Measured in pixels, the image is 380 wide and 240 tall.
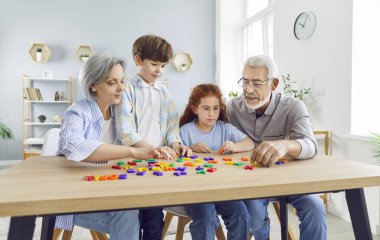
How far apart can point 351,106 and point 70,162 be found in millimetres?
2454

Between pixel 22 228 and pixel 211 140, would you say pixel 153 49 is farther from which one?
pixel 22 228

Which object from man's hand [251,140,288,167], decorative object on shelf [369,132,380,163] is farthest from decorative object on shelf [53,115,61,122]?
man's hand [251,140,288,167]

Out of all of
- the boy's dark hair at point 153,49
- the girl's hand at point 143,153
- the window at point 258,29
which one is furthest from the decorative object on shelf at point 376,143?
the window at point 258,29

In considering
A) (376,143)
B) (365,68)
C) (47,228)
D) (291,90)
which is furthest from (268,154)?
(291,90)

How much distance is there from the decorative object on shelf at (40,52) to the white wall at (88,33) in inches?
4.4

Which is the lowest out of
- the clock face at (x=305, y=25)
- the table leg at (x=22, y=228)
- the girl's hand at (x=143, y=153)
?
the table leg at (x=22, y=228)

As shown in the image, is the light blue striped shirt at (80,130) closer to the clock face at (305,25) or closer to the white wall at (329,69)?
the white wall at (329,69)

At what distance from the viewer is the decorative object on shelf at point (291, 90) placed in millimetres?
3461

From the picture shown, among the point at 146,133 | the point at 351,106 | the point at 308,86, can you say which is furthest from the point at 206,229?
the point at 308,86

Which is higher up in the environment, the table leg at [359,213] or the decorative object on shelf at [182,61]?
the decorative object on shelf at [182,61]

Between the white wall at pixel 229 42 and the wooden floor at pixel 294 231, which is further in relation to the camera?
the white wall at pixel 229 42

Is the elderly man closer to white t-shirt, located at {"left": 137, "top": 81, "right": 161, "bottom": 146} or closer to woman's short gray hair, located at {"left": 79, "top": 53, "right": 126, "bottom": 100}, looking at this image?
white t-shirt, located at {"left": 137, "top": 81, "right": 161, "bottom": 146}

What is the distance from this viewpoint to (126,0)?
609 cm

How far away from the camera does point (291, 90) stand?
11.8 feet
